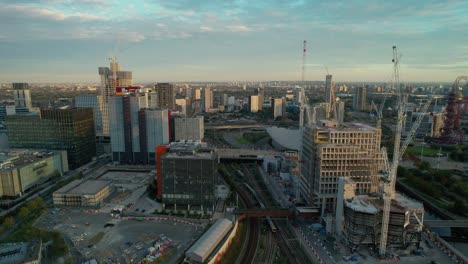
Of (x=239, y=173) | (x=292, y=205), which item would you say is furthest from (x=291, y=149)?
(x=292, y=205)

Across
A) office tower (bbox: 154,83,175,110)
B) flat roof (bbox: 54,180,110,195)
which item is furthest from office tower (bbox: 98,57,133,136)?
flat roof (bbox: 54,180,110,195)

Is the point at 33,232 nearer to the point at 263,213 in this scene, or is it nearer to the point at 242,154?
the point at 263,213

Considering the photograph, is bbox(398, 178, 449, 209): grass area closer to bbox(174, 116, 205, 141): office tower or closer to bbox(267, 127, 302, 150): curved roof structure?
bbox(267, 127, 302, 150): curved roof structure

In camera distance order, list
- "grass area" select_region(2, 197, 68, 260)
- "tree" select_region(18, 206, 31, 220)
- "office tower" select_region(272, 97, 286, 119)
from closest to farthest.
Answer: "grass area" select_region(2, 197, 68, 260) → "tree" select_region(18, 206, 31, 220) → "office tower" select_region(272, 97, 286, 119)

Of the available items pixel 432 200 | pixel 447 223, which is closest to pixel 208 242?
pixel 447 223

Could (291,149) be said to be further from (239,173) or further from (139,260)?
(139,260)
